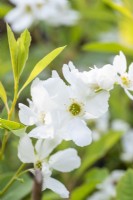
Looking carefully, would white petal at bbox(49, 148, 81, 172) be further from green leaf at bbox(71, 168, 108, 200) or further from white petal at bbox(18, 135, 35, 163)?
green leaf at bbox(71, 168, 108, 200)

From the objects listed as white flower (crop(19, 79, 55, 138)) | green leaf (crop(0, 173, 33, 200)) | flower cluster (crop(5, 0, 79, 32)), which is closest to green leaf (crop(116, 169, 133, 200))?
green leaf (crop(0, 173, 33, 200))

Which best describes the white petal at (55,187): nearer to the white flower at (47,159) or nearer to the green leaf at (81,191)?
the white flower at (47,159)

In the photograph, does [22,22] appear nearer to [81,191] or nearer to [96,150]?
[96,150]

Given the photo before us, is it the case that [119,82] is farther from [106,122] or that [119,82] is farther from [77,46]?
[77,46]

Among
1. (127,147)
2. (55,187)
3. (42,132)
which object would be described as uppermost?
(42,132)

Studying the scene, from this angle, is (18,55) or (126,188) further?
(126,188)

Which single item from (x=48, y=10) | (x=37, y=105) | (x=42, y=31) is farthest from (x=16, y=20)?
(x=37, y=105)

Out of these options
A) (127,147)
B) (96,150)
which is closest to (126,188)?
(96,150)

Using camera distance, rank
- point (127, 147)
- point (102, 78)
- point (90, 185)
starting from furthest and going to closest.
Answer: point (127, 147) → point (90, 185) → point (102, 78)

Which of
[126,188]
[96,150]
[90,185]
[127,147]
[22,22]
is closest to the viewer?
[126,188]
